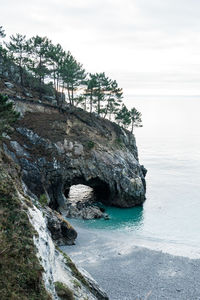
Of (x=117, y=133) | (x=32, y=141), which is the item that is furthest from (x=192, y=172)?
(x=32, y=141)

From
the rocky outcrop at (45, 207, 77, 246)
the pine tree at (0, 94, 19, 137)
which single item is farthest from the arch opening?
the pine tree at (0, 94, 19, 137)

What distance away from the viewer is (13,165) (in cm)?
2464

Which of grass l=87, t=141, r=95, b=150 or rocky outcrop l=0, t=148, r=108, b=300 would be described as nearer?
rocky outcrop l=0, t=148, r=108, b=300

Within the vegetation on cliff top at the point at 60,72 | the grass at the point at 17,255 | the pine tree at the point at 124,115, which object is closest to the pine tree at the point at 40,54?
the vegetation on cliff top at the point at 60,72

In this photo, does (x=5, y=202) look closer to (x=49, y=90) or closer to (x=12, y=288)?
(x=12, y=288)

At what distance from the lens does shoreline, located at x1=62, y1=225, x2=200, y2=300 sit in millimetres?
24578

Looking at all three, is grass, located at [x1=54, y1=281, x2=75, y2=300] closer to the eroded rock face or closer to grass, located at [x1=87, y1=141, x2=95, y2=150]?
the eroded rock face

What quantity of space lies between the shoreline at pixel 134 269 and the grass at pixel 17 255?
13.6 metres

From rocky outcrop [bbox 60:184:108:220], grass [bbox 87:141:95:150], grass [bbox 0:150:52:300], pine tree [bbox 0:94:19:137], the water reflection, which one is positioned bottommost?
the water reflection

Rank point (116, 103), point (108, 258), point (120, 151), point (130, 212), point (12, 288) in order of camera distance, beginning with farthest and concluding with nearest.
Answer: point (116, 103), point (120, 151), point (130, 212), point (108, 258), point (12, 288)


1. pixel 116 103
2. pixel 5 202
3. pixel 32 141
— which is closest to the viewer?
pixel 5 202

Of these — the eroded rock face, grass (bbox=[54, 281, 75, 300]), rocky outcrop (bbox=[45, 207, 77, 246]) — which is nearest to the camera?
grass (bbox=[54, 281, 75, 300])

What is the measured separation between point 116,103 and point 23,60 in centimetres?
2818

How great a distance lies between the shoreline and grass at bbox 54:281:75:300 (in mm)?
10018
